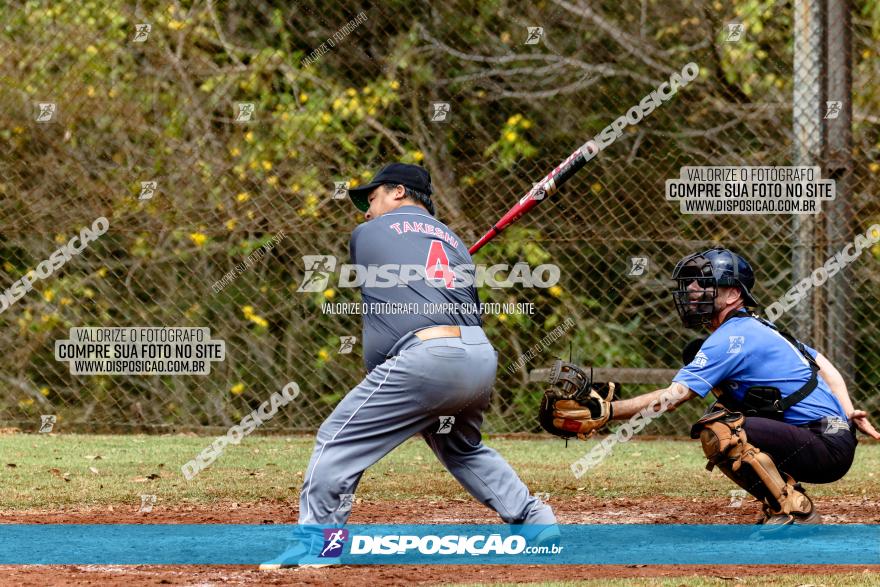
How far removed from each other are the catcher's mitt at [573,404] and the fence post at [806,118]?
4968 millimetres

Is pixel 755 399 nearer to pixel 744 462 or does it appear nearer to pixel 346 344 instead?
pixel 744 462

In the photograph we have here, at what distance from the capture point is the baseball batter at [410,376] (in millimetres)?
4852

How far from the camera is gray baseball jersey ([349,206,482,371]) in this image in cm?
496

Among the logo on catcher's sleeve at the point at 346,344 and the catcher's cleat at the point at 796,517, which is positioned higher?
the logo on catcher's sleeve at the point at 346,344

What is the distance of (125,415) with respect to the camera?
1091 cm

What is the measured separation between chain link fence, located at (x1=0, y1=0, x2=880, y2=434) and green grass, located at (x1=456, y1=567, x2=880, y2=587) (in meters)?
5.32

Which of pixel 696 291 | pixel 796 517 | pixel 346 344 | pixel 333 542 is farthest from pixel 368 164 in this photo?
pixel 333 542

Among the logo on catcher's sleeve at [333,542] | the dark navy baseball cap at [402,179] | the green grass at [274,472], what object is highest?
the dark navy baseball cap at [402,179]

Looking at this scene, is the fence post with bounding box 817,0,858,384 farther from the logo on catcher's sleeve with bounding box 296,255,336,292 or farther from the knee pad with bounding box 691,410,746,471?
the knee pad with bounding box 691,410,746,471

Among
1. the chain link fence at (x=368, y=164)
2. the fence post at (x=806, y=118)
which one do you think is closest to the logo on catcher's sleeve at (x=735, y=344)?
the chain link fence at (x=368, y=164)

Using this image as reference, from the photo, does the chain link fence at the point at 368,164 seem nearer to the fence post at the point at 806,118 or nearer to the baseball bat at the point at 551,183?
Result: the fence post at the point at 806,118

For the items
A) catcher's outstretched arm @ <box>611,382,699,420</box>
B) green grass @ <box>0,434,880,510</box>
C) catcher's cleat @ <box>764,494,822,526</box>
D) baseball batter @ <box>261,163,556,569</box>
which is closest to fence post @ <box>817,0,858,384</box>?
green grass @ <box>0,434,880,510</box>

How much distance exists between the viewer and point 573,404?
17.1ft

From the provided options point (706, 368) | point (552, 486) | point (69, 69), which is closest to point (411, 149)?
point (69, 69)
